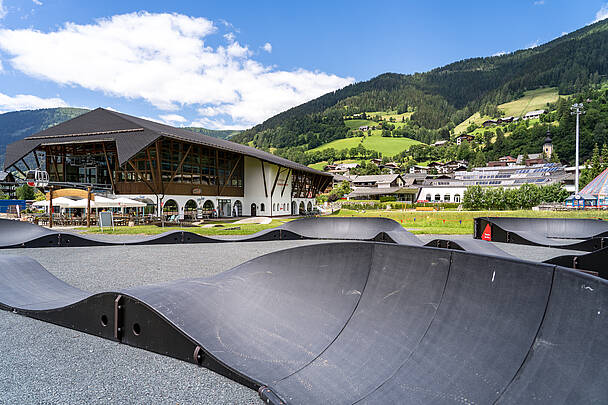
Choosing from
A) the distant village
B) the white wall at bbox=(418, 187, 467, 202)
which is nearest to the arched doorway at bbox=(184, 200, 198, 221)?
the distant village

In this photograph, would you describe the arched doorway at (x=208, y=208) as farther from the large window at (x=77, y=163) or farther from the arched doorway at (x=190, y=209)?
the large window at (x=77, y=163)

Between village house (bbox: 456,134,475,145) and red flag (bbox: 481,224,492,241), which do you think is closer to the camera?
red flag (bbox: 481,224,492,241)

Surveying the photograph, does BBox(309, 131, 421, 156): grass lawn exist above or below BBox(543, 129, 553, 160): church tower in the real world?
above

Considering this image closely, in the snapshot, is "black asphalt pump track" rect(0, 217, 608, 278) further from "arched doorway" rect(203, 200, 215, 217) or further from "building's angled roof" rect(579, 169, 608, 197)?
"building's angled roof" rect(579, 169, 608, 197)

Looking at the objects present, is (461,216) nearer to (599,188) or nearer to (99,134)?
(599,188)

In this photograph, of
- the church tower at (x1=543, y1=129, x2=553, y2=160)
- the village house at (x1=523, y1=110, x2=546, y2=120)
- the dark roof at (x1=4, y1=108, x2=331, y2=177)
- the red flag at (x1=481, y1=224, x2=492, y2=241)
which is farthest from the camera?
the village house at (x1=523, y1=110, x2=546, y2=120)

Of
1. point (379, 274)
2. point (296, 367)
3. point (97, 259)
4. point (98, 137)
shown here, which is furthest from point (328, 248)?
point (98, 137)

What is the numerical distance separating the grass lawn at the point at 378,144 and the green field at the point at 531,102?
2153 inches

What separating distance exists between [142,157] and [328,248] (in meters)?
31.7

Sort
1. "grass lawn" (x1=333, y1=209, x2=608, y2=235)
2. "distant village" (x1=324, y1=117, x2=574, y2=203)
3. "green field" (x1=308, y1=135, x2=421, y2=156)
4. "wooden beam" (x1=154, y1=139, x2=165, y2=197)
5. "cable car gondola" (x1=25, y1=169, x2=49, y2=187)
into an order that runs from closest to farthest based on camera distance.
→ "cable car gondola" (x1=25, y1=169, x2=49, y2=187)
"grass lawn" (x1=333, y1=209, x2=608, y2=235)
"wooden beam" (x1=154, y1=139, x2=165, y2=197)
"distant village" (x1=324, y1=117, x2=574, y2=203)
"green field" (x1=308, y1=135, x2=421, y2=156)

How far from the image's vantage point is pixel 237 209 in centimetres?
4084

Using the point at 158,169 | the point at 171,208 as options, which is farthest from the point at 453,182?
the point at 158,169

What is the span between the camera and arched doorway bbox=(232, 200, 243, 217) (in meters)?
40.4

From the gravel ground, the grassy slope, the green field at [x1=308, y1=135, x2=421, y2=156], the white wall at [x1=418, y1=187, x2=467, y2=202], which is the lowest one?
the gravel ground
